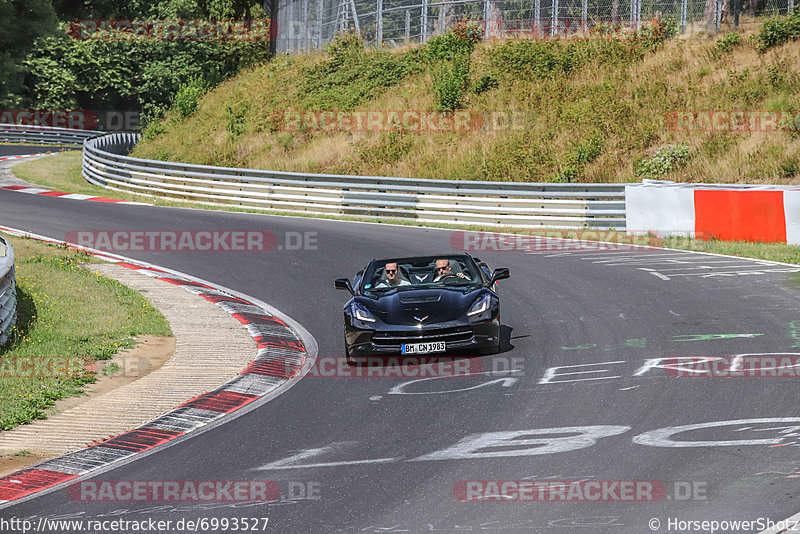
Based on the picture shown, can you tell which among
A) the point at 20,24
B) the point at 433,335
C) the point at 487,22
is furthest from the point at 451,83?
the point at 433,335

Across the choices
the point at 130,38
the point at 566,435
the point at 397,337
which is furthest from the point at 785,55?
the point at 130,38

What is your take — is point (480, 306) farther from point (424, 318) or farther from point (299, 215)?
point (299, 215)

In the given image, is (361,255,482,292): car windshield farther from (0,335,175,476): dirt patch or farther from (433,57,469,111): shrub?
(433,57,469,111): shrub

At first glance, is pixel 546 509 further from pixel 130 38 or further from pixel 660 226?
pixel 130 38

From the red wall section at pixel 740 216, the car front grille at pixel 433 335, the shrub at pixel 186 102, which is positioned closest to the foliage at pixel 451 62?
the shrub at pixel 186 102

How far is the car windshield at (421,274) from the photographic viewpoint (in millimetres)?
12797

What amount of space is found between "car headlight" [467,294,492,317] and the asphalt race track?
0.62 meters

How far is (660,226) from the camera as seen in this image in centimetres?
2209

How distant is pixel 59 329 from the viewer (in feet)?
44.2

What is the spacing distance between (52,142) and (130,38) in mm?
8073

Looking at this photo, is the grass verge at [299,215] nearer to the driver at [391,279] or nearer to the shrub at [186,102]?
the shrub at [186,102]

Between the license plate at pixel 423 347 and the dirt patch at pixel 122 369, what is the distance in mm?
3178

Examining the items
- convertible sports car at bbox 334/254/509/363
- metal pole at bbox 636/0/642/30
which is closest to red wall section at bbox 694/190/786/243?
convertible sports car at bbox 334/254/509/363

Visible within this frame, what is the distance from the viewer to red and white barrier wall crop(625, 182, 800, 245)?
65.7ft
